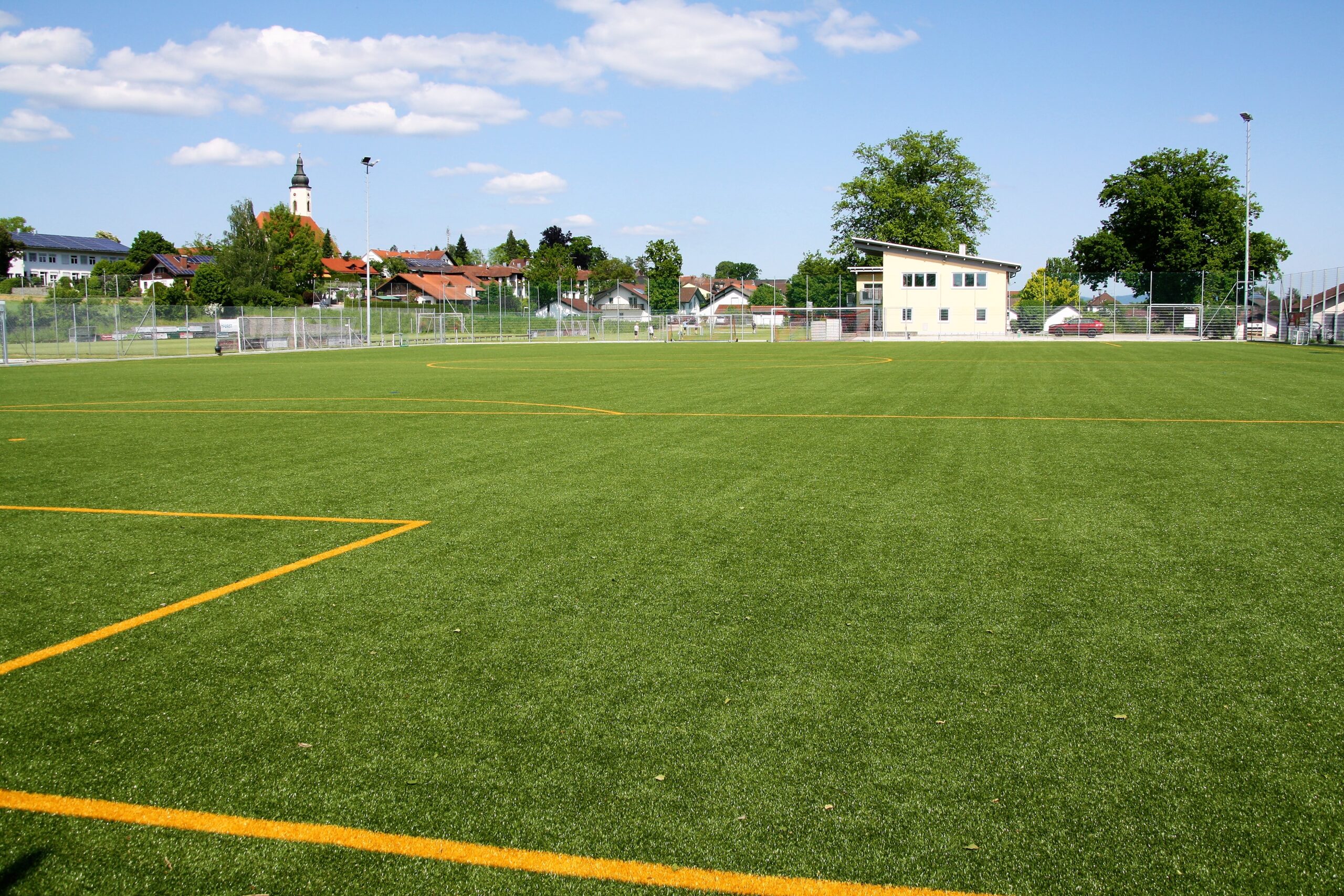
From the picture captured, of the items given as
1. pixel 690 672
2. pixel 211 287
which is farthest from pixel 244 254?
pixel 690 672

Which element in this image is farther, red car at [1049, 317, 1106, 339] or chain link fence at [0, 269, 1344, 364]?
red car at [1049, 317, 1106, 339]

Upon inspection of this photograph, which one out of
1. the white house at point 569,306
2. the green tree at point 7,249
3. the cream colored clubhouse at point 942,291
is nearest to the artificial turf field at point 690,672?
the cream colored clubhouse at point 942,291

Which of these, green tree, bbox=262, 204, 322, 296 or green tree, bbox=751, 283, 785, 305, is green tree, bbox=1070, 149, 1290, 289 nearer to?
green tree, bbox=751, 283, 785, 305

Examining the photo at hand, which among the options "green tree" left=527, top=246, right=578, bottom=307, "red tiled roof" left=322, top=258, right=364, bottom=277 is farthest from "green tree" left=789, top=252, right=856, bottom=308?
"red tiled roof" left=322, top=258, right=364, bottom=277

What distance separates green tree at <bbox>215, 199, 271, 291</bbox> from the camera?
69.2m

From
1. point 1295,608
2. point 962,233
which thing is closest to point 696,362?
point 1295,608

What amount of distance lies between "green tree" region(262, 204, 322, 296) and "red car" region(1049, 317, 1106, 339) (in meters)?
57.8

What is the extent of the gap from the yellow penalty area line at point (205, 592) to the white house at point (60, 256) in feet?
348

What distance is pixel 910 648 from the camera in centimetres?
401

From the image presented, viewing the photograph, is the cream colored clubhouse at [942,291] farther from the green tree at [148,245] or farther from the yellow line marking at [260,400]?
the green tree at [148,245]

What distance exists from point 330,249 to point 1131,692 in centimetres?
13842

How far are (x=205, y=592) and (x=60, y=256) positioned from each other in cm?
11949

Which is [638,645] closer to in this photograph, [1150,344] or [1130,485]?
[1130,485]

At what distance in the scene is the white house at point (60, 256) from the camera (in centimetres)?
9725
